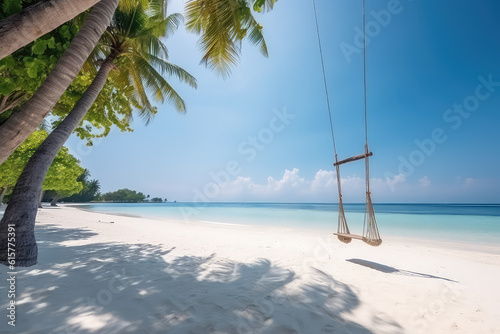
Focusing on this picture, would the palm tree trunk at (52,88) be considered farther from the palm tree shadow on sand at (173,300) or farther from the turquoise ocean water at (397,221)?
the turquoise ocean water at (397,221)

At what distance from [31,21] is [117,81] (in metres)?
6.13

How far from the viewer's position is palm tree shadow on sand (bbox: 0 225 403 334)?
159 centimetres

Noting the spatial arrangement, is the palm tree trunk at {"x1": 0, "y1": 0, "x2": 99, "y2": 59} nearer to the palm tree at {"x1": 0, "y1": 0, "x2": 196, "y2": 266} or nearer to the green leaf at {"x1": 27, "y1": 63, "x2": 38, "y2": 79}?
the green leaf at {"x1": 27, "y1": 63, "x2": 38, "y2": 79}

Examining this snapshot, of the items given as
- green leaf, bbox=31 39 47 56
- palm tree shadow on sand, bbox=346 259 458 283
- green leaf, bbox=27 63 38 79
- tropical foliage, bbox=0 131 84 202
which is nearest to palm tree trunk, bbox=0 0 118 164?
green leaf, bbox=31 39 47 56

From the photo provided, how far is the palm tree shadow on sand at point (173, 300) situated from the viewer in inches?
62.5

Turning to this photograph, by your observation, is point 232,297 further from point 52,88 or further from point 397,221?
point 397,221

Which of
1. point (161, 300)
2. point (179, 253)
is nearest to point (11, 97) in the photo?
point (179, 253)

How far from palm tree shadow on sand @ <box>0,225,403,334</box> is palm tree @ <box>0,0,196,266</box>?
2.17 ft

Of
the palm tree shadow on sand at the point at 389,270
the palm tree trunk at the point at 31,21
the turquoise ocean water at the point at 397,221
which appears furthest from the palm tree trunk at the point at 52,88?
the turquoise ocean water at the point at 397,221

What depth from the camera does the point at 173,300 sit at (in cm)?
200

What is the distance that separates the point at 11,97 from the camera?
427cm

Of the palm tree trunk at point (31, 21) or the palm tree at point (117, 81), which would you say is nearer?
the palm tree trunk at point (31, 21)

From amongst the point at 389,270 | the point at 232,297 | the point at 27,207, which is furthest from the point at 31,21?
the point at 389,270

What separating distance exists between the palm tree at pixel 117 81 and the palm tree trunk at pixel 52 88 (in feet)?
2.66
